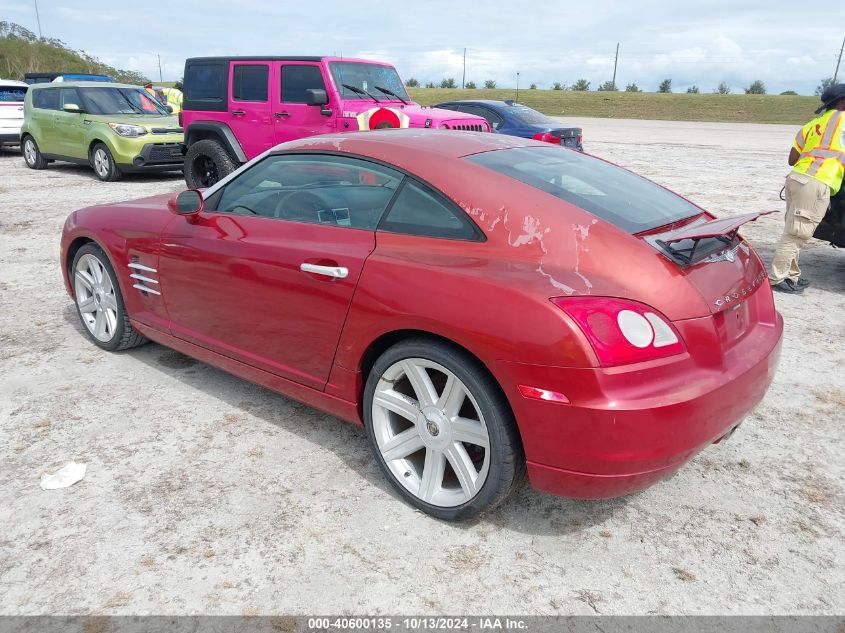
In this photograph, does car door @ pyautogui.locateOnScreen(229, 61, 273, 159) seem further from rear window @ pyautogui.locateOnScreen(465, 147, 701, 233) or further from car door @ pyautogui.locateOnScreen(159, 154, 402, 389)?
rear window @ pyautogui.locateOnScreen(465, 147, 701, 233)

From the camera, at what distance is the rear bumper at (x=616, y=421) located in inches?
88.0

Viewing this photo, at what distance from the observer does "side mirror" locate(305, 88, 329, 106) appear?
8906 millimetres

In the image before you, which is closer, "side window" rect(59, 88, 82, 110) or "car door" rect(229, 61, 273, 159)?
"car door" rect(229, 61, 273, 159)

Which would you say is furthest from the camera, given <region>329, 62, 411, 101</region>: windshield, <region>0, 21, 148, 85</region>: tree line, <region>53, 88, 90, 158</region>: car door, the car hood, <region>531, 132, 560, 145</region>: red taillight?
<region>0, 21, 148, 85</region>: tree line

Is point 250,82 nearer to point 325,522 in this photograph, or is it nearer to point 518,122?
point 518,122

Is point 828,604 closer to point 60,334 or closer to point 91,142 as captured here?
point 60,334

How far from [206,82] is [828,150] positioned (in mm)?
8522

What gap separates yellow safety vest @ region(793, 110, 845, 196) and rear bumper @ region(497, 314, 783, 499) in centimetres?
417

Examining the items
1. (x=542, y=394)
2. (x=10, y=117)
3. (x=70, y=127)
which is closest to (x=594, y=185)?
(x=542, y=394)

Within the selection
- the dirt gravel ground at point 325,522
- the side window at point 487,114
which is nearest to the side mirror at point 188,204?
the dirt gravel ground at point 325,522

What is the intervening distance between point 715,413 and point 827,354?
273 cm

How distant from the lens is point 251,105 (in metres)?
9.77

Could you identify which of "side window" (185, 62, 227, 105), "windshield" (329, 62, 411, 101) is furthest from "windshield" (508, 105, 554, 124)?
"side window" (185, 62, 227, 105)

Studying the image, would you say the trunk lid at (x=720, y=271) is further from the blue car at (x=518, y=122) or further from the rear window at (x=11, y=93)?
the rear window at (x=11, y=93)
